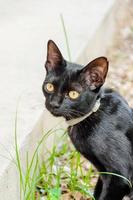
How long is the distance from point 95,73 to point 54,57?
0.26 m

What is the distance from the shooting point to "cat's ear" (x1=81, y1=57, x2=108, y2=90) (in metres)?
3.35

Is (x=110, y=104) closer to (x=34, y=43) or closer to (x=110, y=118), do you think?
(x=110, y=118)

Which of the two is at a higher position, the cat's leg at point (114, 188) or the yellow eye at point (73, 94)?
the yellow eye at point (73, 94)

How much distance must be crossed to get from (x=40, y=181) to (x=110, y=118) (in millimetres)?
709

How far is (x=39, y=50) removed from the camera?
16.6ft

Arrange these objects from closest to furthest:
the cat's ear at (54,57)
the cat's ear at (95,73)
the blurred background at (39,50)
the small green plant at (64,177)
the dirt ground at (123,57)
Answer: the cat's ear at (95,73) → the cat's ear at (54,57) → the small green plant at (64,177) → the blurred background at (39,50) → the dirt ground at (123,57)

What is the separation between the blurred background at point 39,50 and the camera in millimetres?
3879

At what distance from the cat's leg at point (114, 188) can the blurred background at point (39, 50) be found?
0.40 metres

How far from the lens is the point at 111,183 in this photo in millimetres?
3555

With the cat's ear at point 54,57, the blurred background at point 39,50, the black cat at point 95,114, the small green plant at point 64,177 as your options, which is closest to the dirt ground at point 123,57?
the blurred background at point 39,50

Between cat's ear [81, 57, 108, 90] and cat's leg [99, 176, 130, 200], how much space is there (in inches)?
20.8

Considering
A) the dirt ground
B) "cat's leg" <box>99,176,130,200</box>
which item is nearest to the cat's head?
"cat's leg" <box>99,176,130,200</box>

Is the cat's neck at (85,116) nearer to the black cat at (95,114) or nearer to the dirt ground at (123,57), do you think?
the black cat at (95,114)

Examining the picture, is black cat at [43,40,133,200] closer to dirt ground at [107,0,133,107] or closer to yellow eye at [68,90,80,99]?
yellow eye at [68,90,80,99]
